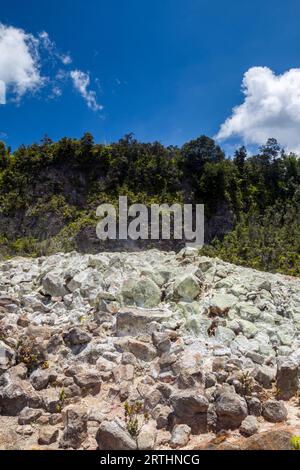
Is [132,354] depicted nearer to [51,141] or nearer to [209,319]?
[209,319]

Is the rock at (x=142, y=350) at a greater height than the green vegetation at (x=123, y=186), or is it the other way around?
the green vegetation at (x=123, y=186)

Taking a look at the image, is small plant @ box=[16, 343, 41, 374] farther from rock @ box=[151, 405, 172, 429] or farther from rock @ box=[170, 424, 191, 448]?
rock @ box=[170, 424, 191, 448]

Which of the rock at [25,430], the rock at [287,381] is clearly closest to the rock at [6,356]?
the rock at [25,430]

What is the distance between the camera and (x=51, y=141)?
29656mm

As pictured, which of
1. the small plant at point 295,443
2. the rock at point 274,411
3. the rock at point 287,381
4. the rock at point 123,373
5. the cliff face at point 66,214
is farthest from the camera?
the cliff face at point 66,214

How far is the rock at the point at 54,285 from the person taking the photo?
780 centimetres

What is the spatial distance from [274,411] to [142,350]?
6.99ft

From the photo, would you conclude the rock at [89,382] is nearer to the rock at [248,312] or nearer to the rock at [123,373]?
the rock at [123,373]

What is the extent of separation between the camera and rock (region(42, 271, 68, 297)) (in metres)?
7.80

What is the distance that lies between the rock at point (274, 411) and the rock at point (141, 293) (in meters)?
3.00

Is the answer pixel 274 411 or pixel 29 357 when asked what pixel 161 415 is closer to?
pixel 274 411

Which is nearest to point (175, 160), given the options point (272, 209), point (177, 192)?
point (177, 192)

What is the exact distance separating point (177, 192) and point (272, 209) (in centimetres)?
769

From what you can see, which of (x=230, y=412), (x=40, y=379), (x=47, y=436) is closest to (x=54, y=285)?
(x=40, y=379)
